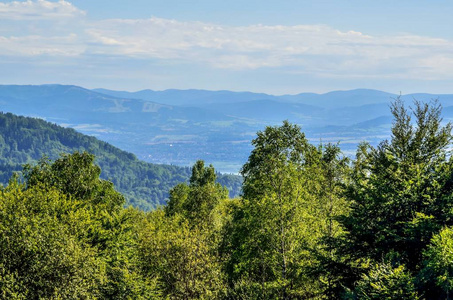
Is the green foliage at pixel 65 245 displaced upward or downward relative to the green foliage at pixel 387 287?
downward

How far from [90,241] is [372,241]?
2118cm

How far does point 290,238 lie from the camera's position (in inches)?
1206

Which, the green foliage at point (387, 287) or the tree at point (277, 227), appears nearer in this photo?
the green foliage at point (387, 287)

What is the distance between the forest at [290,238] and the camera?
24.5m

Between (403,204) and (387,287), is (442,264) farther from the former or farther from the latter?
(403,204)

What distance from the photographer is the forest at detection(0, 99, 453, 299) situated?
24531 millimetres

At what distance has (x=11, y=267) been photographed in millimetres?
28016

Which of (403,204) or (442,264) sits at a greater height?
(403,204)

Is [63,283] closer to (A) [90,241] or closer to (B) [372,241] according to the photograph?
(A) [90,241]

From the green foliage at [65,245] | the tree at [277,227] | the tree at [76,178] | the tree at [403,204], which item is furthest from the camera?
the tree at [76,178]

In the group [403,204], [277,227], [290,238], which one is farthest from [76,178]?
[403,204]

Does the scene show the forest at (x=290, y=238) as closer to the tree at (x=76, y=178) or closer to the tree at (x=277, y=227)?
the tree at (x=277, y=227)

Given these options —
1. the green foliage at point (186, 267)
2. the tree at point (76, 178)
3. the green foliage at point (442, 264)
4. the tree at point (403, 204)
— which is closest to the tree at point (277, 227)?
the green foliage at point (186, 267)

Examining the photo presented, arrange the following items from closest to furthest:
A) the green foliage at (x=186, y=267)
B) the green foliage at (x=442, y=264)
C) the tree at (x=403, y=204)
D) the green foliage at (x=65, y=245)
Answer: the green foliage at (x=442, y=264)
the tree at (x=403, y=204)
the green foliage at (x=65, y=245)
the green foliage at (x=186, y=267)
